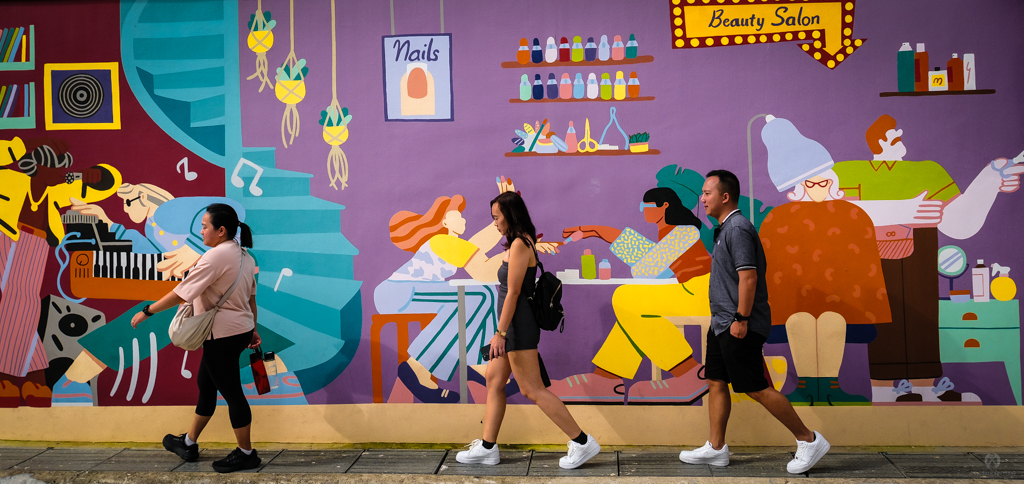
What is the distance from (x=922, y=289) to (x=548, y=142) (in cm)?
281

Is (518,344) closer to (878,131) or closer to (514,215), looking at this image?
(514,215)

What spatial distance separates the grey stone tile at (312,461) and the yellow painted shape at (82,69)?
2.80 metres

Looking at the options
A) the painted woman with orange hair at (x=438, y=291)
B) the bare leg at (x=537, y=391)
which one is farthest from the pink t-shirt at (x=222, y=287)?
the bare leg at (x=537, y=391)

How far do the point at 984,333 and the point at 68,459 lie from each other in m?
6.50

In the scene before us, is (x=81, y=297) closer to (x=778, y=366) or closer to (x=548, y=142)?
(x=548, y=142)

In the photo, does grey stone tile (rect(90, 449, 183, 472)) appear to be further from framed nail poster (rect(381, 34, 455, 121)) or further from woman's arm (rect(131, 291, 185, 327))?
framed nail poster (rect(381, 34, 455, 121))

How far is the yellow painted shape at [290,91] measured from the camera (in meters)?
4.43

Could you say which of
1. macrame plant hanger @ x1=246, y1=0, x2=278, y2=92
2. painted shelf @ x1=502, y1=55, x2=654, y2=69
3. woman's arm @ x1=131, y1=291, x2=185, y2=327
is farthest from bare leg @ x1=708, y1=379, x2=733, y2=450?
macrame plant hanger @ x1=246, y1=0, x2=278, y2=92

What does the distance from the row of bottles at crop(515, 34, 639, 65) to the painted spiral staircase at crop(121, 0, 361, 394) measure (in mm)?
1841

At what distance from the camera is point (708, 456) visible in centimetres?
388

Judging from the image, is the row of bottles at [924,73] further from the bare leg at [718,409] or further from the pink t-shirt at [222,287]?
the pink t-shirt at [222,287]

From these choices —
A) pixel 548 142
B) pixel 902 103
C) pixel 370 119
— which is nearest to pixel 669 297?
pixel 548 142

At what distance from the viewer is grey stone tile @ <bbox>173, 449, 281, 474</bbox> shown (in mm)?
3953

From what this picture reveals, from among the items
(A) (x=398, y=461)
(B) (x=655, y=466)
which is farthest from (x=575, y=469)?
(A) (x=398, y=461)
